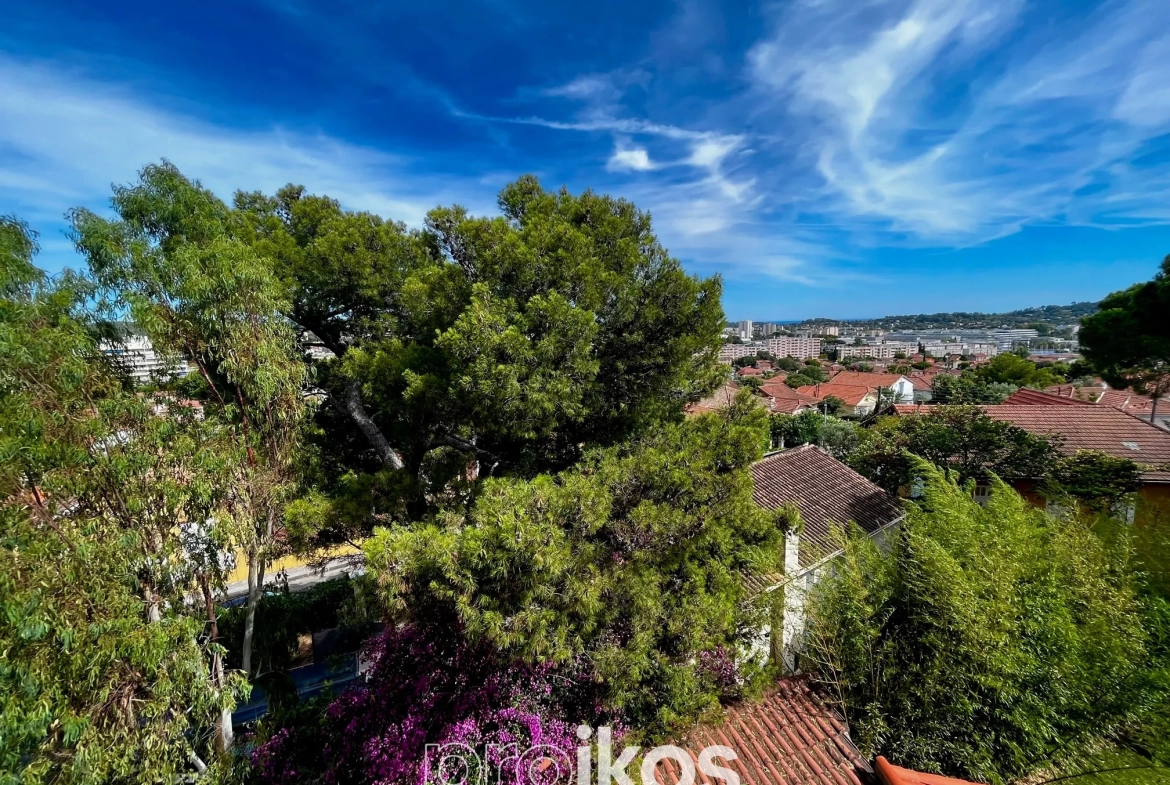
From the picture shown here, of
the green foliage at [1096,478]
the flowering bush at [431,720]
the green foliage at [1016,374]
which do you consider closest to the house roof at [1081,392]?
the green foliage at [1016,374]

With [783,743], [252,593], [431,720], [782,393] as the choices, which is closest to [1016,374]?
[782,393]

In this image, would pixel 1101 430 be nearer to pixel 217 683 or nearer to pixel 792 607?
pixel 792 607

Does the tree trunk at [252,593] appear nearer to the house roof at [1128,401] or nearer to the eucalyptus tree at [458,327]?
the eucalyptus tree at [458,327]

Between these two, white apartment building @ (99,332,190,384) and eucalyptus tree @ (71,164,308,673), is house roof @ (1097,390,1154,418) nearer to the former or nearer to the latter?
eucalyptus tree @ (71,164,308,673)

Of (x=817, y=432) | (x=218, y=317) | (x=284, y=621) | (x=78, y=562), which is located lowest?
(x=284, y=621)

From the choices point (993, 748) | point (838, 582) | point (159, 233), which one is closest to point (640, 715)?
point (838, 582)
